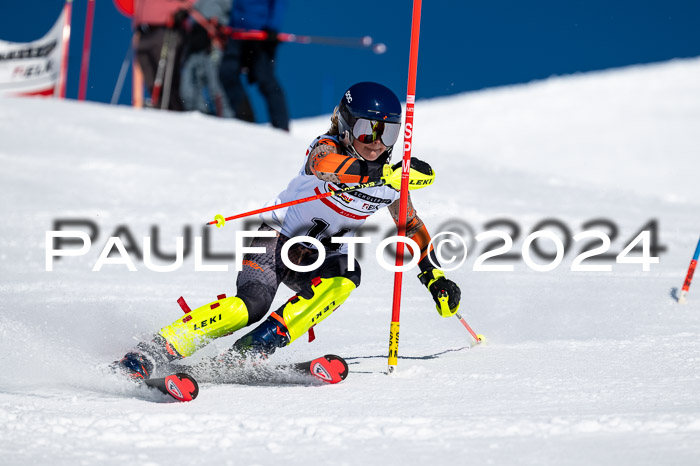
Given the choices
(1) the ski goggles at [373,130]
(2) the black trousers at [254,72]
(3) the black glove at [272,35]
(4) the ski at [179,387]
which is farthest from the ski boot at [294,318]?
(3) the black glove at [272,35]

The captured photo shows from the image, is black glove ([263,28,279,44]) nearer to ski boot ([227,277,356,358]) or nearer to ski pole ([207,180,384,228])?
ski pole ([207,180,384,228])

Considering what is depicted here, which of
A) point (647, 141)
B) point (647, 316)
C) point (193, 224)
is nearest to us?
point (647, 316)

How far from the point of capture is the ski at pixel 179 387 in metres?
3.20

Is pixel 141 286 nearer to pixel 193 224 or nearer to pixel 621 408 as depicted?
pixel 193 224

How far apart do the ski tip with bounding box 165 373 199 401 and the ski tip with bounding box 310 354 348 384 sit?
56 cm

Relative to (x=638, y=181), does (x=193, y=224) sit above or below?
below

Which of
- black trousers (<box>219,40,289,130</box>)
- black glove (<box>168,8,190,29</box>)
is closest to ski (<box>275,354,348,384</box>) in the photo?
black trousers (<box>219,40,289,130</box>)

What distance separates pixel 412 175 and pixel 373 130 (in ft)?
0.82

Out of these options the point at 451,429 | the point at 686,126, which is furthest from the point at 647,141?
the point at 451,429

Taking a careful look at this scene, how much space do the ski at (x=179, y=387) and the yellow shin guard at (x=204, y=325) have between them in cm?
31

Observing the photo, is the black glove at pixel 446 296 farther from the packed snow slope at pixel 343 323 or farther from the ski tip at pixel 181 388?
the ski tip at pixel 181 388

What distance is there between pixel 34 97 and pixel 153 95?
1.48 metres

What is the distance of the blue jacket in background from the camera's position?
10.3 meters

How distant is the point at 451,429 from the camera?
2.81 metres
